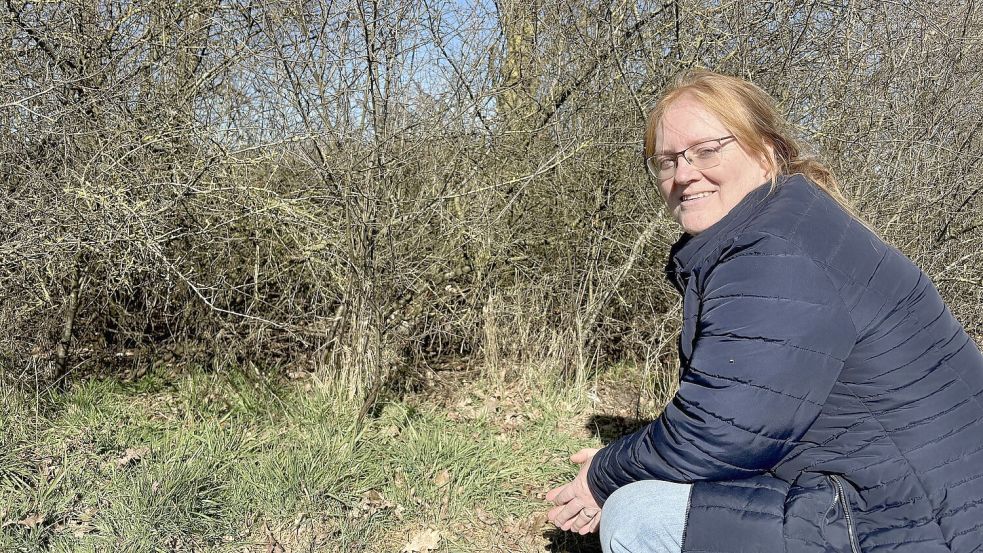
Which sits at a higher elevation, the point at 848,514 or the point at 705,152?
the point at 705,152

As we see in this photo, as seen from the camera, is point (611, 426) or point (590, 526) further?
point (611, 426)

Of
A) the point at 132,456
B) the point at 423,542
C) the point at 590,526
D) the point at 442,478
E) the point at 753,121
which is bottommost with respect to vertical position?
the point at 423,542

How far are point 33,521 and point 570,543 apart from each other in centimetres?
195

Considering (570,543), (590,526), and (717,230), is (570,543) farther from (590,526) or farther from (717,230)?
(717,230)

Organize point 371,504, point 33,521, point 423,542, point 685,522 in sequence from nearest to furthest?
point 685,522
point 33,521
point 423,542
point 371,504

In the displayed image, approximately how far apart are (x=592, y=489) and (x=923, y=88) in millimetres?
3606

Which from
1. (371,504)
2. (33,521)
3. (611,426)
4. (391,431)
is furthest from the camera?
(611,426)

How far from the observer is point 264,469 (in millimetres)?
2914

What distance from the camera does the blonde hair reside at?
71.3 inches

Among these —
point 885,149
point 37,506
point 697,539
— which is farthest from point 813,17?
point 37,506

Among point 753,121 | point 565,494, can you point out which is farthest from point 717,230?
point 565,494

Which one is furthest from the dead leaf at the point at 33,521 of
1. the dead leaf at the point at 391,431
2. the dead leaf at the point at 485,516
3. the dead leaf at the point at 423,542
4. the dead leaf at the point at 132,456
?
the dead leaf at the point at 485,516

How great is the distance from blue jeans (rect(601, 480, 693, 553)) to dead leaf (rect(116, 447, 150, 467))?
2.18 m

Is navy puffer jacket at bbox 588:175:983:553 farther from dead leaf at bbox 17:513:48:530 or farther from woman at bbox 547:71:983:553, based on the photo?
dead leaf at bbox 17:513:48:530
